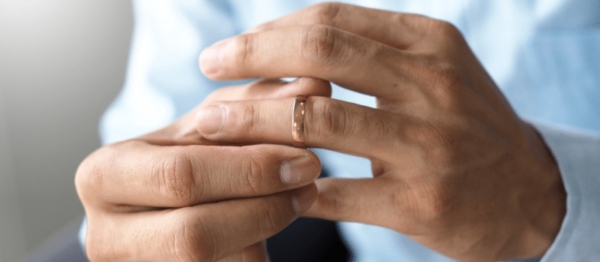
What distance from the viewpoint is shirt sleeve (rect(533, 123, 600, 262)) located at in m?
0.56

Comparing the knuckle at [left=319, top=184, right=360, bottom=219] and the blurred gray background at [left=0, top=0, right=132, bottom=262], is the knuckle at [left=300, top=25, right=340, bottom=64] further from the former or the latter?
the blurred gray background at [left=0, top=0, right=132, bottom=262]

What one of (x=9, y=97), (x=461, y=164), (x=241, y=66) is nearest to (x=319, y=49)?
(x=241, y=66)

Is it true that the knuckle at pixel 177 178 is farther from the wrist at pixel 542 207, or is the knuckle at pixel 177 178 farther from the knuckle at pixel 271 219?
the wrist at pixel 542 207

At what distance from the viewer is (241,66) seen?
1.61 ft

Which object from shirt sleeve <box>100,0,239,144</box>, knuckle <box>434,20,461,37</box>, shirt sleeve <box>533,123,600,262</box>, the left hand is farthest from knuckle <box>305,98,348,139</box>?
shirt sleeve <box>100,0,239,144</box>

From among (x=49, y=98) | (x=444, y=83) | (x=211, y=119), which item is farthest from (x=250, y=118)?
(x=49, y=98)

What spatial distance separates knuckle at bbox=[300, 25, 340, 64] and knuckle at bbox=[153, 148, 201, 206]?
7.7 inches

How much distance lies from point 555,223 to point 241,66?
0.53m

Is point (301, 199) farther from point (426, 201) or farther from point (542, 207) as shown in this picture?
point (542, 207)

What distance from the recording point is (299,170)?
429mm

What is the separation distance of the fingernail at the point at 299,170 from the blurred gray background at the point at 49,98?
1215mm

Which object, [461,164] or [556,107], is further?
[556,107]

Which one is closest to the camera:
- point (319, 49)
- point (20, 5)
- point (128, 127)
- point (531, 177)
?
point (319, 49)

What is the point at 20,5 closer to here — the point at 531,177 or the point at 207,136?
the point at 207,136
